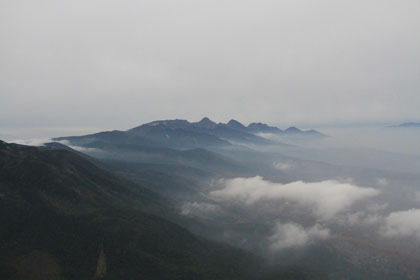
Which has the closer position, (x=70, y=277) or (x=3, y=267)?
(x=3, y=267)

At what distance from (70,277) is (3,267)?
41.4 meters

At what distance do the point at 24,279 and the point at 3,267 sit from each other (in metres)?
17.4

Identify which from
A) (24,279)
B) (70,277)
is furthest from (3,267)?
(70,277)

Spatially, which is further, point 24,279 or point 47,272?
point 47,272

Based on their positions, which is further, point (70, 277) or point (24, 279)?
point (70, 277)

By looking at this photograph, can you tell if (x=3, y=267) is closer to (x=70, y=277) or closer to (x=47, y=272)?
(x=47, y=272)

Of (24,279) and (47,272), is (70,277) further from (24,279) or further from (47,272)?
(24,279)

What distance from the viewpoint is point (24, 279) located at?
183m

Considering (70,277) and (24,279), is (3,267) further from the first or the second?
(70,277)

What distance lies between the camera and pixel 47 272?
19738 centimetres

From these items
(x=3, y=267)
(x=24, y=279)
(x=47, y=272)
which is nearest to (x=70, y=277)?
(x=47, y=272)

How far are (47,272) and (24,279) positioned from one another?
52.6ft

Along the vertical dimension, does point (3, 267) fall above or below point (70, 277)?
above

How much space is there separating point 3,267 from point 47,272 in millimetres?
26280
